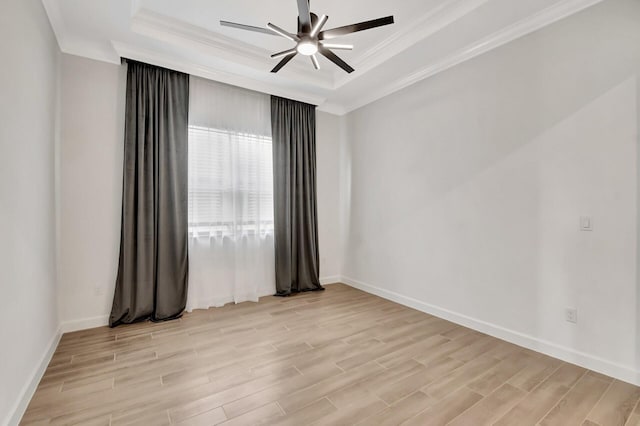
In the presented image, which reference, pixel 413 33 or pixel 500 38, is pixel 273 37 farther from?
pixel 500 38

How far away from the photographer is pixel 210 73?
351 centimetres

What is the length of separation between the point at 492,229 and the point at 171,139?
11.8ft

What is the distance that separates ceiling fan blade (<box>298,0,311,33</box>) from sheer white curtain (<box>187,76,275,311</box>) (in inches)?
74.8

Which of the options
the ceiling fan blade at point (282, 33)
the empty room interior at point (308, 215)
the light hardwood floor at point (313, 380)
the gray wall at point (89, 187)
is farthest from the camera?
the gray wall at point (89, 187)

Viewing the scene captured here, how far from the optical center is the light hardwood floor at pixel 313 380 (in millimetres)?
1747

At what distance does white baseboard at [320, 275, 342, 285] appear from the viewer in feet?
15.5

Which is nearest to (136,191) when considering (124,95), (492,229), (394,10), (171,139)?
(171,139)

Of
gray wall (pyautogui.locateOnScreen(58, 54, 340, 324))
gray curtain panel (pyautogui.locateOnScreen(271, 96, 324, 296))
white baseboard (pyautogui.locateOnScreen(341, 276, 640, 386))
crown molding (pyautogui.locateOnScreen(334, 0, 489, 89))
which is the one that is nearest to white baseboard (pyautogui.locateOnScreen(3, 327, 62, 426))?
gray wall (pyautogui.locateOnScreen(58, 54, 340, 324))

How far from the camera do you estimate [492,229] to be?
2.89m

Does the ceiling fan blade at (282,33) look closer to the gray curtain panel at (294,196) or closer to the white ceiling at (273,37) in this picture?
the white ceiling at (273,37)

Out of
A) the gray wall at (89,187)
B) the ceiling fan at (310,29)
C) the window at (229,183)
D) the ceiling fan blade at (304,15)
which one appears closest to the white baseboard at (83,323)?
the gray wall at (89,187)

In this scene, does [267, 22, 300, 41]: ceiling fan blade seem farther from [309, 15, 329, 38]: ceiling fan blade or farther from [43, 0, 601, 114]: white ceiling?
[43, 0, 601, 114]: white ceiling

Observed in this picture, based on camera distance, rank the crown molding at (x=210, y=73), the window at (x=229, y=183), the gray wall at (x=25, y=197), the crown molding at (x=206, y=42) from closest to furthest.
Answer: the gray wall at (x=25, y=197) → the crown molding at (x=206, y=42) → the crown molding at (x=210, y=73) → the window at (x=229, y=183)

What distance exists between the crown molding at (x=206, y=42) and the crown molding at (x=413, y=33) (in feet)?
2.16
